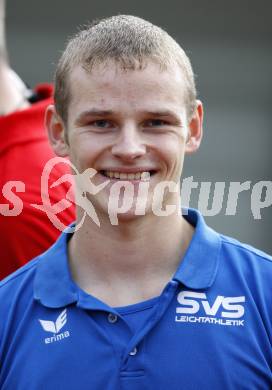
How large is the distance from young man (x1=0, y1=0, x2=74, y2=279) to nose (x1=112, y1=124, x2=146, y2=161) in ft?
2.05

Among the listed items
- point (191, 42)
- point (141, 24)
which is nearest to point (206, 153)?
point (191, 42)

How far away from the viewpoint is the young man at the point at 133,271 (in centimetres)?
244

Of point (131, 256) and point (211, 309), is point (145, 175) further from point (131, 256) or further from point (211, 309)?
point (211, 309)

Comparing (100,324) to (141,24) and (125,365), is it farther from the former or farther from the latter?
(141,24)

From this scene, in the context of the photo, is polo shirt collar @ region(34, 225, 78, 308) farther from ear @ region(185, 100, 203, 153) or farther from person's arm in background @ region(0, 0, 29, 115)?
person's arm in background @ region(0, 0, 29, 115)

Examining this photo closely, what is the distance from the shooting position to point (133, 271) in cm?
263

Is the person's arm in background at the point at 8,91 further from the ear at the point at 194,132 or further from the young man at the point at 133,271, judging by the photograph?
the ear at the point at 194,132

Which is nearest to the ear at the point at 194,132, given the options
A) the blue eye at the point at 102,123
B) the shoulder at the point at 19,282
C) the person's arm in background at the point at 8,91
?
the blue eye at the point at 102,123

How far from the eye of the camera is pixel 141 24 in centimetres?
273

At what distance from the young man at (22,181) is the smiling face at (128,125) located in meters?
0.47

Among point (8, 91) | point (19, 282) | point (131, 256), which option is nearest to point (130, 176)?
point (131, 256)

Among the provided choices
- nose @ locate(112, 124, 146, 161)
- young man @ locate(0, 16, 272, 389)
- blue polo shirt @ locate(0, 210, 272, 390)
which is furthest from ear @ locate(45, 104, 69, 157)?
blue polo shirt @ locate(0, 210, 272, 390)

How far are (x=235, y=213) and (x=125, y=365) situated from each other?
15.2ft

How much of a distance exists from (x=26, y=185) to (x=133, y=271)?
0.67 metres
